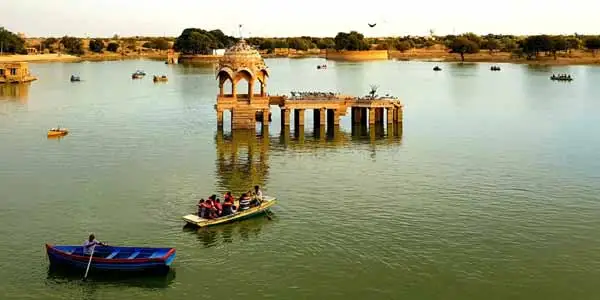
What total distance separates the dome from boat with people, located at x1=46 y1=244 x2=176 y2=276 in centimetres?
3212

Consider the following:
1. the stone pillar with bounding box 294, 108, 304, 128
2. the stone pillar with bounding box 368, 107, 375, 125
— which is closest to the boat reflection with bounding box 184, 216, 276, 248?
the stone pillar with bounding box 294, 108, 304, 128

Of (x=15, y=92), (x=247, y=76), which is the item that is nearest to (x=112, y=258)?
(x=247, y=76)

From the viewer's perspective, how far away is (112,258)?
26172mm

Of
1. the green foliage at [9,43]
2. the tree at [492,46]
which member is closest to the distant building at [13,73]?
the green foliage at [9,43]

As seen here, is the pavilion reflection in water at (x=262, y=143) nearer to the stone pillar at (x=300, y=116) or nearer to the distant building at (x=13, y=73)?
the stone pillar at (x=300, y=116)

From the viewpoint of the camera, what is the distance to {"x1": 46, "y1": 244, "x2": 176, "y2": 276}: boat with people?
85.1ft

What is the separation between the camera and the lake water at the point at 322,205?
2625 cm

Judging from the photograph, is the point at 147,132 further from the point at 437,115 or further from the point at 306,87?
the point at 306,87

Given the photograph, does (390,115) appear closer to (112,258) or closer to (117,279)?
(112,258)

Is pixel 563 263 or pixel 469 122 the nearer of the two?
pixel 563 263

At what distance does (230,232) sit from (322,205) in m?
5.90

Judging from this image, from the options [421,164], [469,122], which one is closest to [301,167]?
[421,164]

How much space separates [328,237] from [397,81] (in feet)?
304

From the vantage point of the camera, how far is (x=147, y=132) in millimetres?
59969
